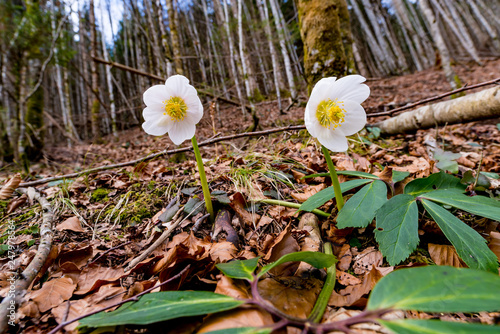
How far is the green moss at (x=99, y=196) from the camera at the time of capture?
74.5 inches

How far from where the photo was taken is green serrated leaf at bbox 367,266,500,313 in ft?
1.61

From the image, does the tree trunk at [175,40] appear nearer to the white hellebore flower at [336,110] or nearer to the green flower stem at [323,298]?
the white hellebore flower at [336,110]

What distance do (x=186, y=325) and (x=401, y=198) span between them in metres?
0.92

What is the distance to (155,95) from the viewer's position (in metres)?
1.17

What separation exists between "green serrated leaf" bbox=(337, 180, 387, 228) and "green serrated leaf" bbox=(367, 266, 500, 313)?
348mm

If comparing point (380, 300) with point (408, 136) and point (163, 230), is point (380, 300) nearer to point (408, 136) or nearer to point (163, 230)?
point (163, 230)

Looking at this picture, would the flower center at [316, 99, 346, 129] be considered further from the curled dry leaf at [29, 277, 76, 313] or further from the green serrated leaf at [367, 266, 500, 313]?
the curled dry leaf at [29, 277, 76, 313]

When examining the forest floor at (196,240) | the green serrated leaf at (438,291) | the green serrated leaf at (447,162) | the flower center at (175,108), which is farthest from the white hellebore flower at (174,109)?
the green serrated leaf at (447,162)

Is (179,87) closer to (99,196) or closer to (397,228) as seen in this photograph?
(397,228)

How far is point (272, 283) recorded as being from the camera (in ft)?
2.89

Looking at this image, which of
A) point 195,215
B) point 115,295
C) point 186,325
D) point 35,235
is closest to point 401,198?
point 186,325

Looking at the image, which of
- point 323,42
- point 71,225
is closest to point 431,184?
point 71,225

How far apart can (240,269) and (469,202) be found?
899mm

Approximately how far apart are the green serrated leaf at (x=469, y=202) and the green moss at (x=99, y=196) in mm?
2103
